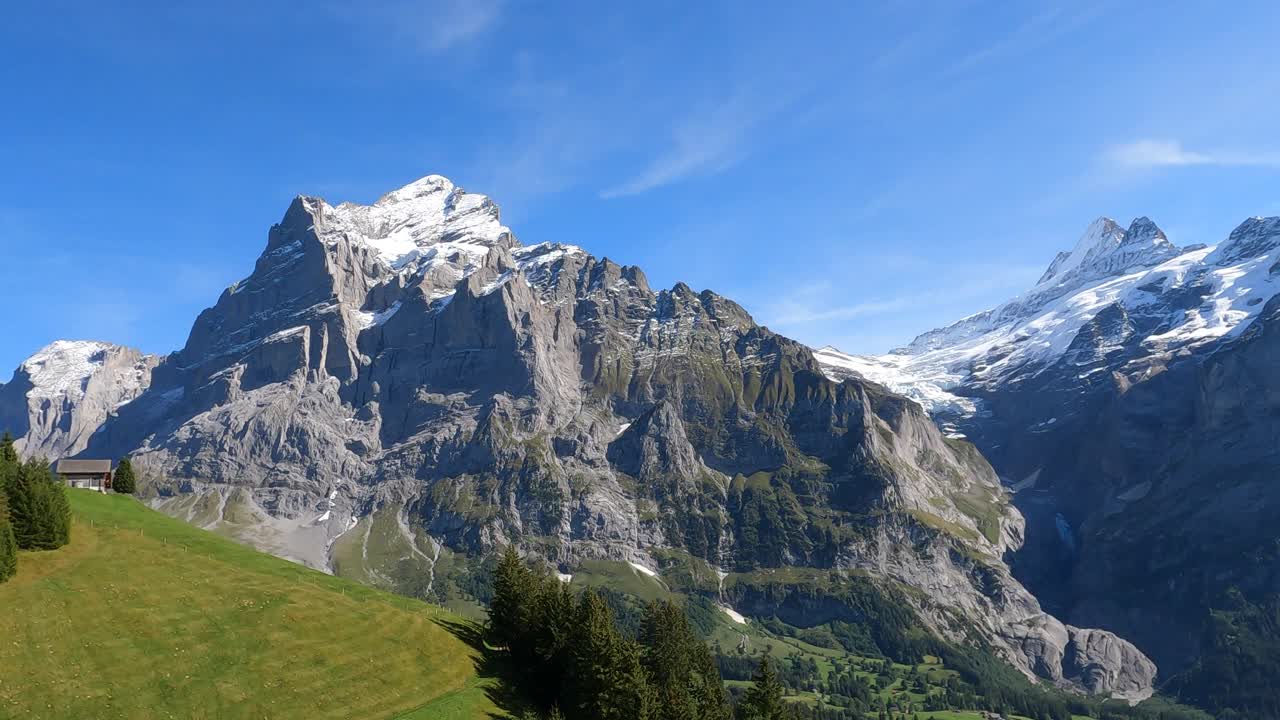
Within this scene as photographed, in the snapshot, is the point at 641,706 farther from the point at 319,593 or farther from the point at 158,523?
the point at 158,523

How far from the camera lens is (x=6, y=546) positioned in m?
84.5

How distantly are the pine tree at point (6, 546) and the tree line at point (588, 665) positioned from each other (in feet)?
142

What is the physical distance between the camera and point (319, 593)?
98.5m

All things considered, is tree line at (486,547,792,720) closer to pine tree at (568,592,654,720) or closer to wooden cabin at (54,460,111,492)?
pine tree at (568,592,654,720)

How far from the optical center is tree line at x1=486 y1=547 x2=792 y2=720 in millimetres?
86750

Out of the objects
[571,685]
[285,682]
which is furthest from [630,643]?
[285,682]

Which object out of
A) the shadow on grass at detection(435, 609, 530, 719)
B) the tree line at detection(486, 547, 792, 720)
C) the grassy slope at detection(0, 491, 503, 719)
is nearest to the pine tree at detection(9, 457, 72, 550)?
the grassy slope at detection(0, 491, 503, 719)

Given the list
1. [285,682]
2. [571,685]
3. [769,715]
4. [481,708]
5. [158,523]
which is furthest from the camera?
[158,523]

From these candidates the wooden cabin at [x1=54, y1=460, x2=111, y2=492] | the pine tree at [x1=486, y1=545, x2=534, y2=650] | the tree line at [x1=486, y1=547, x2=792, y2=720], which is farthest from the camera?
the wooden cabin at [x1=54, y1=460, x2=111, y2=492]

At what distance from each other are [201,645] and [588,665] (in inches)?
1353

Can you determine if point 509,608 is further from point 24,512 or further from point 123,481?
point 123,481

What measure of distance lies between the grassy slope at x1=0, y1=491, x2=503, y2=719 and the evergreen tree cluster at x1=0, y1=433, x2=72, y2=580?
1.92 m

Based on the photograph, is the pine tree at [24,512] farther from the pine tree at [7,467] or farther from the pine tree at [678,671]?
the pine tree at [678,671]

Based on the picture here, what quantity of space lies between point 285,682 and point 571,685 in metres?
26.4
